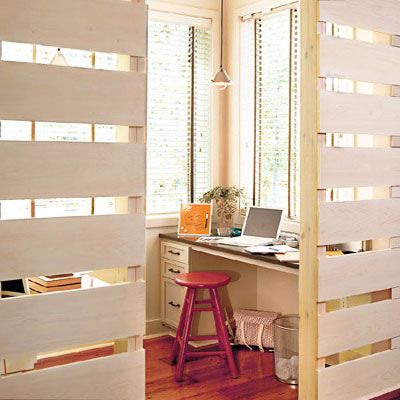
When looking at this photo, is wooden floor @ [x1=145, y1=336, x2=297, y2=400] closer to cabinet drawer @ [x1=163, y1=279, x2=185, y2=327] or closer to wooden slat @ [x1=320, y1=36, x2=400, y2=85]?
cabinet drawer @ [x1=163, y1=279, x2=185, y2=327]

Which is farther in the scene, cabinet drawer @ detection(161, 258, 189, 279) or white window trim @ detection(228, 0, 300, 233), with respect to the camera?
white window trim @ detection(228, 0, 300, 233)

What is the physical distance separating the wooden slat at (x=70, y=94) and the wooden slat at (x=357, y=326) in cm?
134

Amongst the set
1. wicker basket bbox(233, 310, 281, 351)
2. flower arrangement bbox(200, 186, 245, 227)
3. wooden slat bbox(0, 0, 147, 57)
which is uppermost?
wooden slat bbox(0, 0, 147, 57)

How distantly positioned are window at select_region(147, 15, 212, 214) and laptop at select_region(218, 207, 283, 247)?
65cm

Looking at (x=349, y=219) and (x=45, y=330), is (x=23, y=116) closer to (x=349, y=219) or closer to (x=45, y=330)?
(x=45, y=330)

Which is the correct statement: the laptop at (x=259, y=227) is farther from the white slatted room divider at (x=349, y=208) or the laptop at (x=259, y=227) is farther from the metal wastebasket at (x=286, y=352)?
the white slatted room divider at (x=349, y=208)

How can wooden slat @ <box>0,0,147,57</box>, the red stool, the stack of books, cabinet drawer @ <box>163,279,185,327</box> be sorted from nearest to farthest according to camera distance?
Answer: wooden slat @ <box>0,0,147,57</box>
the stack of books
the red stool
cabinet drawer @ <box>163,279,185,327</box>

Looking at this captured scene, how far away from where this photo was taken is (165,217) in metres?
4.50

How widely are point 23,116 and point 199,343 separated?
2414 millimetres

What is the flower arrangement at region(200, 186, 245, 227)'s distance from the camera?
4.46m

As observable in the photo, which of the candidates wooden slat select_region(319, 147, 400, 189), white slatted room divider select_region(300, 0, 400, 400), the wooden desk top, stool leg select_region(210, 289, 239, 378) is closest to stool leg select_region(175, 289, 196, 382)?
stool leg select_region(210, 289, 239, 378)

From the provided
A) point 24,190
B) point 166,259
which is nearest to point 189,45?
point 166,259

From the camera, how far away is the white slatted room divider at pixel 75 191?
2.22 m

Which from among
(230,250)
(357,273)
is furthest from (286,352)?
(357,273)
